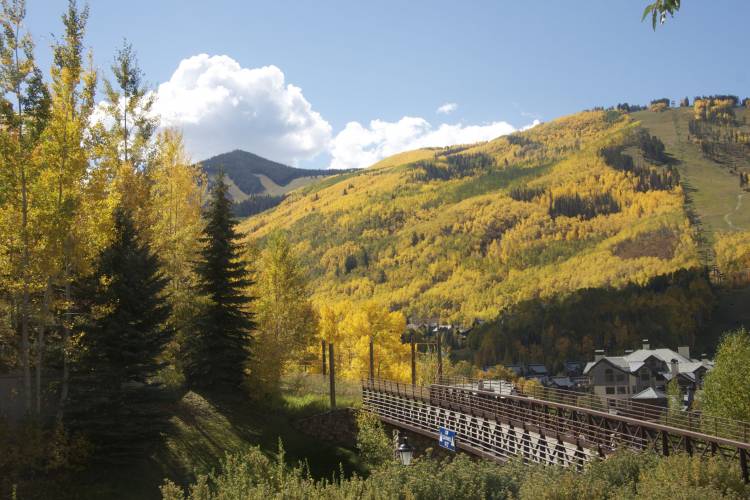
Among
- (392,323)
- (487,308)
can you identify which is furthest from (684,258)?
(392,323)

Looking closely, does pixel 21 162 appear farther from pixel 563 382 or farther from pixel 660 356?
pixel 563 382

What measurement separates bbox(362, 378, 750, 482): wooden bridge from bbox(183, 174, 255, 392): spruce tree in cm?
869

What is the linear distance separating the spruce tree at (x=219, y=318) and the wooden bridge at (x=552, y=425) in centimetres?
869

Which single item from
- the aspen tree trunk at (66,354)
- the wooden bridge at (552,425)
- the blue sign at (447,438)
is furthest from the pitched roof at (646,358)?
the aspen tree trunk at (66,354)

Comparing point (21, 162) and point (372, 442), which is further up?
point (21, 162)

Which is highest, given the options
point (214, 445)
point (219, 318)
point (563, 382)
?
point (219, 318)

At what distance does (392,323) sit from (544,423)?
4518cm

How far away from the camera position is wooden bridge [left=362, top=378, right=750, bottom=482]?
60.0ft

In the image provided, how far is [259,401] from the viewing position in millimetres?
36125

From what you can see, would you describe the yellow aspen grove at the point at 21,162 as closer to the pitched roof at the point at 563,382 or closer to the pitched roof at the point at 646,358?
the pitched roof at the point at 646,358

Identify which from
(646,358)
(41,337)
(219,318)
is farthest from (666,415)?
(646,358)

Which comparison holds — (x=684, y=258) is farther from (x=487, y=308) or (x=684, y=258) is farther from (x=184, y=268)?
(x=184, y=268)

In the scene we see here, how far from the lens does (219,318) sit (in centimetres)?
3503

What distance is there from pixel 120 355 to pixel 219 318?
9.27 metres
